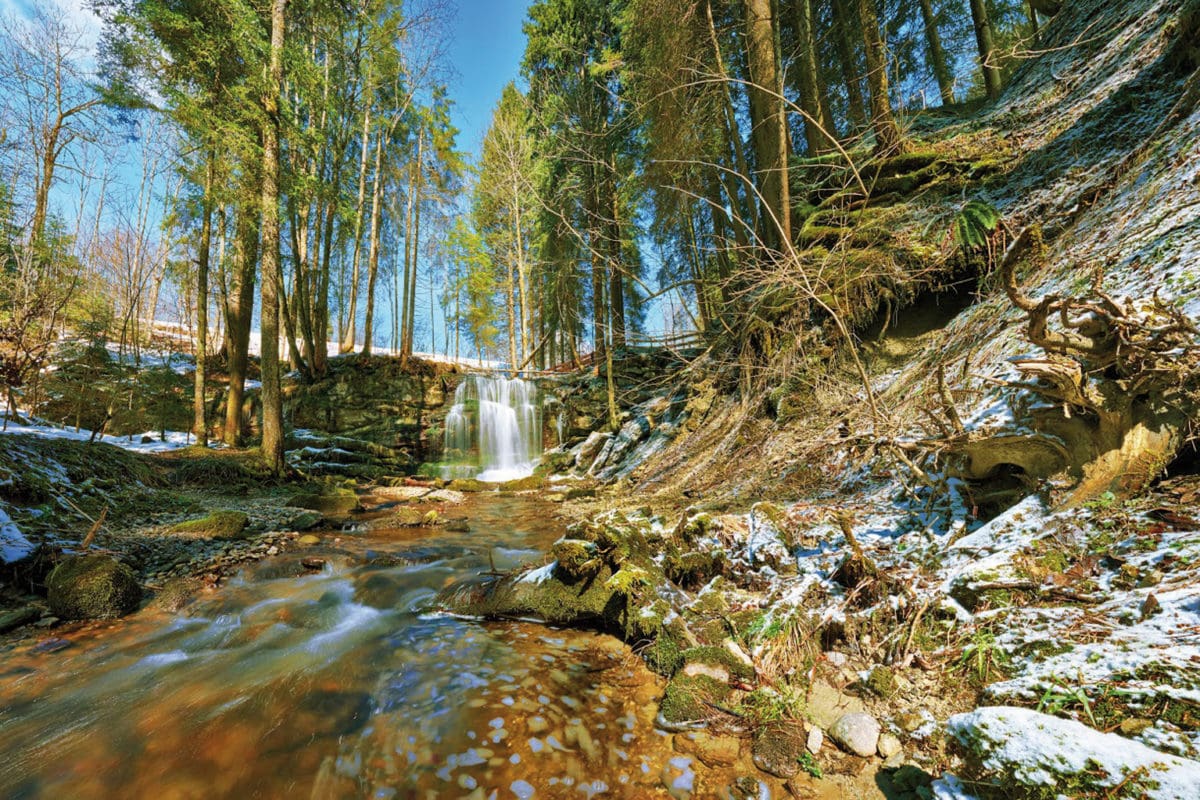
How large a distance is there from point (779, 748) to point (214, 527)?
6.24 m

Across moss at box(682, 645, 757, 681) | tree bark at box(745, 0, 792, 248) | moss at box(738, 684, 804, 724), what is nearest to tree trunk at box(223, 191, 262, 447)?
tree bark at box(745, 0, 792, 248)

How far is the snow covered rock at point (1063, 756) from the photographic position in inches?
39.1

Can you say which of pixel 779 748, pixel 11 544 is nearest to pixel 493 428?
pixel 11 544

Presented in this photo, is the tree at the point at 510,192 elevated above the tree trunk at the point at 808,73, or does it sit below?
above

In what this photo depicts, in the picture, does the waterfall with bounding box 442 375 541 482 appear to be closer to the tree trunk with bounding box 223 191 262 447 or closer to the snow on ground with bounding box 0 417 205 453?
the tree trunk with bounding box 223 191 262 447

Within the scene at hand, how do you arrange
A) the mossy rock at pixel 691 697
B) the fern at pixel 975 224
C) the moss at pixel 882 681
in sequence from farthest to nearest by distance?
the fern at pixel 975 224, the mossy rock at pixel 691 697, the moss at pixel 882 681

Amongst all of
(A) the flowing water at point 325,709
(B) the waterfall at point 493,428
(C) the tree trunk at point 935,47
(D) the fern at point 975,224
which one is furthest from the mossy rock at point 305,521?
(C) the tree trunk at point 935,47

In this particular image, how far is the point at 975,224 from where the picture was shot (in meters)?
4.13

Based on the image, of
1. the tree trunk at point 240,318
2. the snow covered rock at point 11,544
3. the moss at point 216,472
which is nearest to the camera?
the snow covered rock at point 11,544

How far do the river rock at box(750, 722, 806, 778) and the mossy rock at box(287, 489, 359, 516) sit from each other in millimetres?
7478

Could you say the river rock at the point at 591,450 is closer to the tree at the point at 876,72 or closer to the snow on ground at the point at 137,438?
the tree at the point at 876,72

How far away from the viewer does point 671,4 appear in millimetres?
6844

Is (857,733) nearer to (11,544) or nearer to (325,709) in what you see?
Result: (325,709)

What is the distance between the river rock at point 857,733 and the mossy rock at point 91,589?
502cm
